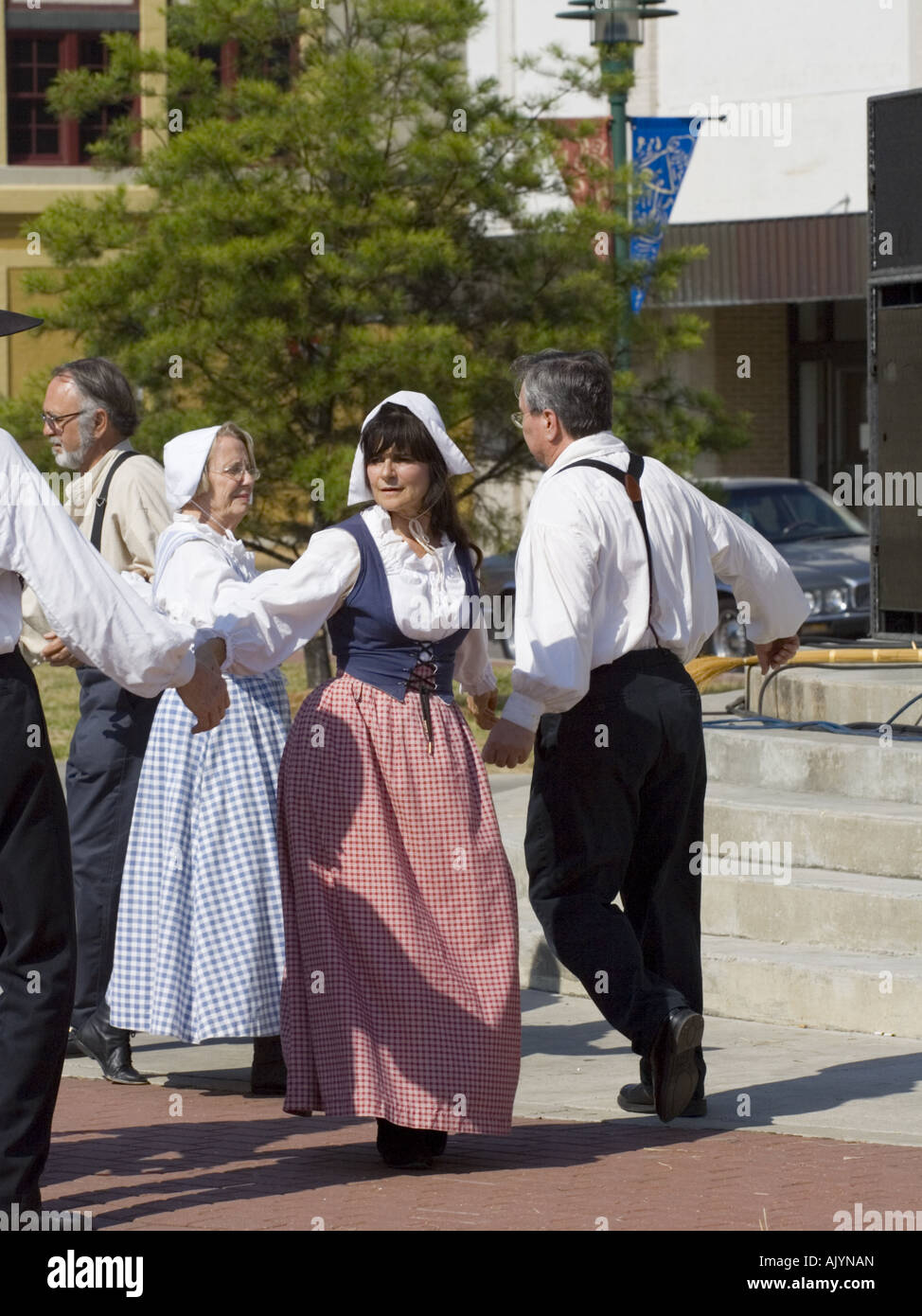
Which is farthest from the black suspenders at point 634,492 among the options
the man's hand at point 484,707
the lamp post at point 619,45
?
the lamp post at point 619,45

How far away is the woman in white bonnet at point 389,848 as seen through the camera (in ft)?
17.7

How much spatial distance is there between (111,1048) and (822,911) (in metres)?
2.49

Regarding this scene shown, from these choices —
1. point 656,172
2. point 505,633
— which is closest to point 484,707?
point 505,633

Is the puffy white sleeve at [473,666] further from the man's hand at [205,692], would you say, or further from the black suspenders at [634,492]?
the man's hand at [205,692]

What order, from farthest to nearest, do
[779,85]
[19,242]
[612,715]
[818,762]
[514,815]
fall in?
[19,242] → [779,85] → [514,815] → [818,762] → [612,715]

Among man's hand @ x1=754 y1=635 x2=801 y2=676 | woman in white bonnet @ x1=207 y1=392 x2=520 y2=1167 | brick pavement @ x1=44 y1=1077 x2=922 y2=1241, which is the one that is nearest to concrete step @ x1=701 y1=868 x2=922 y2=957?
man's hand @ x1=754 y1=635 x2=801 y2=676

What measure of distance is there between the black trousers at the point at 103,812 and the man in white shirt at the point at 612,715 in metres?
1.60

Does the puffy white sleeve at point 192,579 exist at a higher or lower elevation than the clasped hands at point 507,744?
higher

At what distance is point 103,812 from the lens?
696 cm

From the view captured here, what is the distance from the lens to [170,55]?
1681 cm

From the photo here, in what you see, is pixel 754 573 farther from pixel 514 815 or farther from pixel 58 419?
pixel 514 815

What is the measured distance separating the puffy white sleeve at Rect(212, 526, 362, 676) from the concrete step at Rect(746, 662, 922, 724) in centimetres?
470

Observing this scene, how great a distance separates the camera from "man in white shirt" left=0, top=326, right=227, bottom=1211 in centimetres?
451

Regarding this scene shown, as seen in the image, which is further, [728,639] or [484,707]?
[728,639]
